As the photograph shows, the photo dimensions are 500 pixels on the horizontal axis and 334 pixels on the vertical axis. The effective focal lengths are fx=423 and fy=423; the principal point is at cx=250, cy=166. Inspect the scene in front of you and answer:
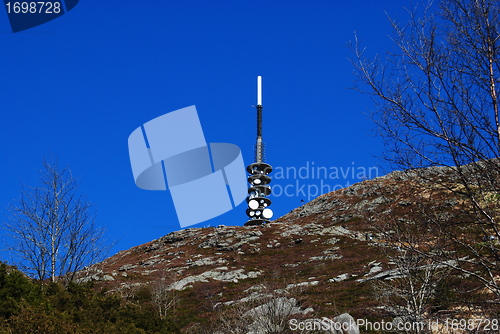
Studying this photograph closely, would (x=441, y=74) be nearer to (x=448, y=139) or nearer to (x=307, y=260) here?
(x=448, y=139)

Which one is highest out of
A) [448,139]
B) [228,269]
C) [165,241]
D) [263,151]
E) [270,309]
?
[263,151]

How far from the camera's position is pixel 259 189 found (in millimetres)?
89500

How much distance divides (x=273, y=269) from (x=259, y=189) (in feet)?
137

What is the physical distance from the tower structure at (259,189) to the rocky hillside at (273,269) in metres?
5.43

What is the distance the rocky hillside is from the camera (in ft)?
70.9

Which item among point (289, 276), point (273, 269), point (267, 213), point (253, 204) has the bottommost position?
point (289, 276)

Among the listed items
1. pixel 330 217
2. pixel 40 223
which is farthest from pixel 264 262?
pixel 40 223

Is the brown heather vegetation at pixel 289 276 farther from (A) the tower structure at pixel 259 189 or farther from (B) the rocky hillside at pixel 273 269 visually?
(A) the tower structure at pixel 259 189

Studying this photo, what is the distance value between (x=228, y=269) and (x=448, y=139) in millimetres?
47237

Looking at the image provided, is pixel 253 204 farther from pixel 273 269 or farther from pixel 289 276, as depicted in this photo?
pixel 289 276

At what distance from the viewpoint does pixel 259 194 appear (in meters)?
88.9

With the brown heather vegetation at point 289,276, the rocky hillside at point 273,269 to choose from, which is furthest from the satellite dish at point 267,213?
the brown heather vegetation at point 289,276

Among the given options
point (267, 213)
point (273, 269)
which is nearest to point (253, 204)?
point (267, 213)

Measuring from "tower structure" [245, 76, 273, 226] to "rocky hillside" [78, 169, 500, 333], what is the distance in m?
5.43
